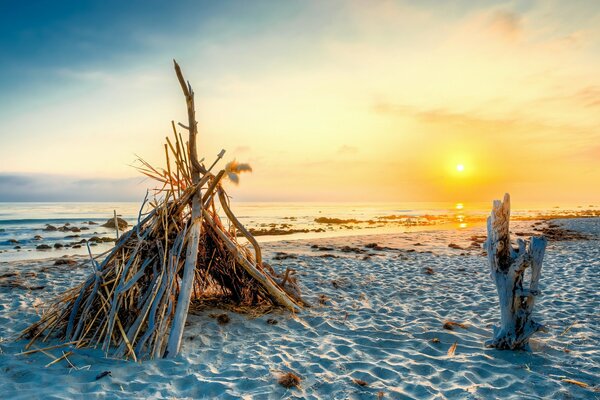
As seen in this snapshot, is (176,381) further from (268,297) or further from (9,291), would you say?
(9,291)

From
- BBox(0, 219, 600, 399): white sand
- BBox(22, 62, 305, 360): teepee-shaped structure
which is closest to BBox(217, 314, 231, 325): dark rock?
BBox(0, 219, 600, 399): white sand

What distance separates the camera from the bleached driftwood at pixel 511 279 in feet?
13.7

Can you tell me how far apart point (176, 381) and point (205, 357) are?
2.02 ft

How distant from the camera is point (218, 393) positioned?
11.4ft

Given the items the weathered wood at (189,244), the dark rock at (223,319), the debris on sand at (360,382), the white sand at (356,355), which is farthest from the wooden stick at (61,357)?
the debris on sand at (360,382)

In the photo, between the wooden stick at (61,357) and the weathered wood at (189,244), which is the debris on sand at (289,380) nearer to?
the weathered wood at (189,244)

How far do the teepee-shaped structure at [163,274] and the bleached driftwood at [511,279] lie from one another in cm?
291

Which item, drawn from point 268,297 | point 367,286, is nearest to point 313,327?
point 268,297

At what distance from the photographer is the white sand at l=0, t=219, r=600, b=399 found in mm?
3527

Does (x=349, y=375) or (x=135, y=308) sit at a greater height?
(x=135, y=308)

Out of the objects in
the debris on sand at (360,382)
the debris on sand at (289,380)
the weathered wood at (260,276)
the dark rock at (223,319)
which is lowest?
the debris on sand at (360,382)

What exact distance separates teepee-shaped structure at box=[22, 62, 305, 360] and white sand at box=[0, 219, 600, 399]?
0.99 ft

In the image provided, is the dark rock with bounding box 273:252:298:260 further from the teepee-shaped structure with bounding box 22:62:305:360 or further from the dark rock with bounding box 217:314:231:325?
the dark rock with bounding box 217:314:231:325

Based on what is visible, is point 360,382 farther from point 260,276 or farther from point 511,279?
point 260,276
